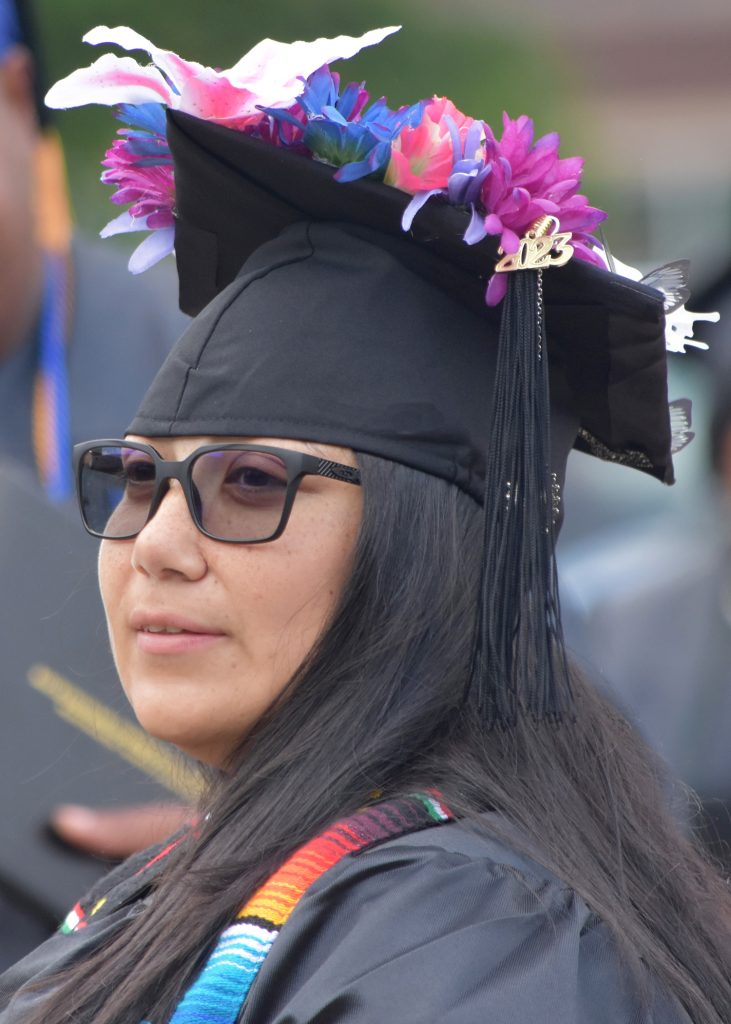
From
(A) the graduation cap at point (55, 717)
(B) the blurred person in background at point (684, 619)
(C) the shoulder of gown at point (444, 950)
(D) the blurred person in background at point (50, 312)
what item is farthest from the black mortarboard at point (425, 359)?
(B) the blurred person in background at point (684, 619)

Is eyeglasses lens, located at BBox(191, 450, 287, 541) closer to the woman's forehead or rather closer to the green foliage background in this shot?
the woman's forehead

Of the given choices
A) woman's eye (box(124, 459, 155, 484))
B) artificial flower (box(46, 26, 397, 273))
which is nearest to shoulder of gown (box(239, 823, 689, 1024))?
woman's eye (box(124, 459, 155, 484))

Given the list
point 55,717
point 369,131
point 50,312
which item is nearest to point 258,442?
point 369,131

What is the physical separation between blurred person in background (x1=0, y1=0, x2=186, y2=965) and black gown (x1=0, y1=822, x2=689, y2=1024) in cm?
194

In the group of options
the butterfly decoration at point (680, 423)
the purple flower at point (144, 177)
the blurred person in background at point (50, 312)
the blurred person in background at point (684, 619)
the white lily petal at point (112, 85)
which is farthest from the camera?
the blurred person in background at point (684, 619)

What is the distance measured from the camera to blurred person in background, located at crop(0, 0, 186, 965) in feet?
11.5

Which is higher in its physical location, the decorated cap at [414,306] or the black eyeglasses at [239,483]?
the decorated cap at [414,306]

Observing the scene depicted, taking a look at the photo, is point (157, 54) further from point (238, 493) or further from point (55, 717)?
point (55, 717)

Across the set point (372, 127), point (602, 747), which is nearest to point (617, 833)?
point (602, 747)

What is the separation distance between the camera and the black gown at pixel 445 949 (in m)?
1.49

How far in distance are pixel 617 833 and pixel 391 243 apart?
0.83 metres

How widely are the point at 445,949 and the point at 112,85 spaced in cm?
123

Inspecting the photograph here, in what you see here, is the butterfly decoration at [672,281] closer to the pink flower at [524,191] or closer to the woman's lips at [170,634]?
the pink flower at [524,191]

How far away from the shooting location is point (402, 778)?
184cm
